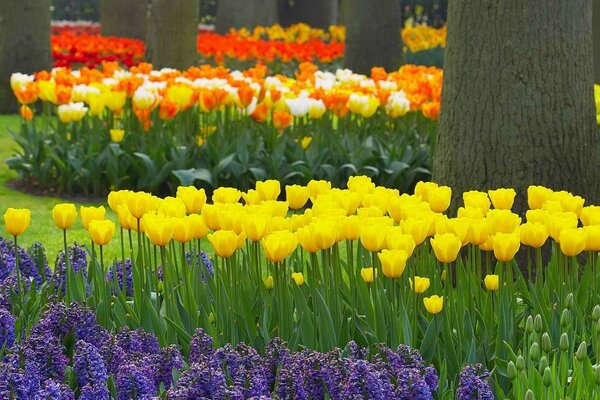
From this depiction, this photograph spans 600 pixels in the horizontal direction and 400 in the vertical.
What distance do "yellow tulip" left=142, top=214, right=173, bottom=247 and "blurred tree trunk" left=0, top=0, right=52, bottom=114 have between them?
10.3m

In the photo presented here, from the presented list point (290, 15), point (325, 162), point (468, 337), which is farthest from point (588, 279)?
point (290, 15)

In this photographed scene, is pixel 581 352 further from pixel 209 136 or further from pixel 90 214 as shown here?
pixel 209 136

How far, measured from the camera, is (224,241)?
140 inches

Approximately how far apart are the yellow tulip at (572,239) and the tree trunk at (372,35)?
37.2 ft

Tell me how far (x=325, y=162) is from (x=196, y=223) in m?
5.16

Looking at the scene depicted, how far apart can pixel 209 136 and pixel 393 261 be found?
5.69m

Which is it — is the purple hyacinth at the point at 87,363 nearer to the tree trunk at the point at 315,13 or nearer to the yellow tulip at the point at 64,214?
the yellow tulip at the point at 64,214

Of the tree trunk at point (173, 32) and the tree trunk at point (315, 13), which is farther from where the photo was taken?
the tree trunk at point (315, 13)

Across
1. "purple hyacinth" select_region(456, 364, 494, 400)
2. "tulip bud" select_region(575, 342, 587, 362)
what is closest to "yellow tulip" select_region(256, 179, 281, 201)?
"purple hyacinth" select_region(456, 364, 494, 400)

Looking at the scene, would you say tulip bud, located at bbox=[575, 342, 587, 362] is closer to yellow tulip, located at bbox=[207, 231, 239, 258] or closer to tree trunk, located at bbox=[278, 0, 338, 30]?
yellow tulip, located at bbox=[207, 231, 239, 258]

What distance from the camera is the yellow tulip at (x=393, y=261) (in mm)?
3393

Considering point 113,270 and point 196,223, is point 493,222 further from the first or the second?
point 113,270

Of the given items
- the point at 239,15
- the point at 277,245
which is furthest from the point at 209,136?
the point at 239,15

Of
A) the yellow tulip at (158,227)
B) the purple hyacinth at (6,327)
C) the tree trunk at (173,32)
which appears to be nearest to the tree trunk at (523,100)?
the yellow tulip at (158,227)
